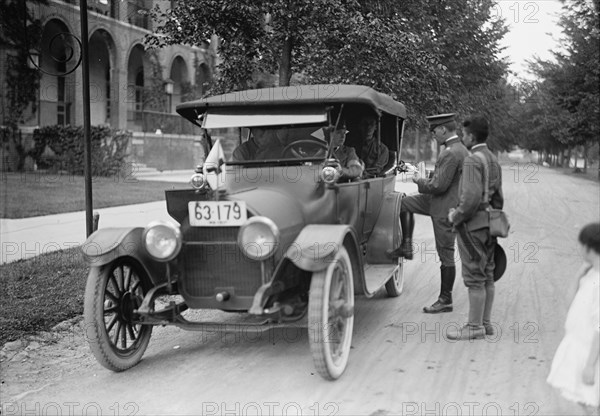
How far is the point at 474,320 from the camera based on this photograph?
5309 millimetres

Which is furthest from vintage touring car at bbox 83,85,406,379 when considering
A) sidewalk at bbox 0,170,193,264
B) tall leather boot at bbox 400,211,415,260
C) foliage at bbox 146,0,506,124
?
foliage at bbox 146,0,506,124

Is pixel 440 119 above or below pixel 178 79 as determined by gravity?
below

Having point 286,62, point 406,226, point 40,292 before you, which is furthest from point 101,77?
point 406,226

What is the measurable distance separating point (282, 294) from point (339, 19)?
6.49 metres

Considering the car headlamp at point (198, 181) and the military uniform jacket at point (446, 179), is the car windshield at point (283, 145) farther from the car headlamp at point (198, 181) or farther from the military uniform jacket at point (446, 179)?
the military uniform jacket at point (446, 179)

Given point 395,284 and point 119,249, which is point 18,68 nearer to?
point 395,284

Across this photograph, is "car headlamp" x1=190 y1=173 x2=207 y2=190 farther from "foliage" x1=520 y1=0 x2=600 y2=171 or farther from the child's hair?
"foliage" x1=520 y1=0 x2=600 y2=171

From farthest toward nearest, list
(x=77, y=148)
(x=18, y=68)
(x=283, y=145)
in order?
(x=77, y=148)
(x=18, y=68)
(x=283, y=145)

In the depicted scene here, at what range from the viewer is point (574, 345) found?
3.54 metres

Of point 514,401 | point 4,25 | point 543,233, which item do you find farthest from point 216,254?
point 4,25

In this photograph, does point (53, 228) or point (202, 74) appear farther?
point (202, 74)

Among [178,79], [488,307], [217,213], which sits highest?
[178,79]

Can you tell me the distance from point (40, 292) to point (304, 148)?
3331 millimetres

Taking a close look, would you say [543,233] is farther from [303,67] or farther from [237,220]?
[237,220]
